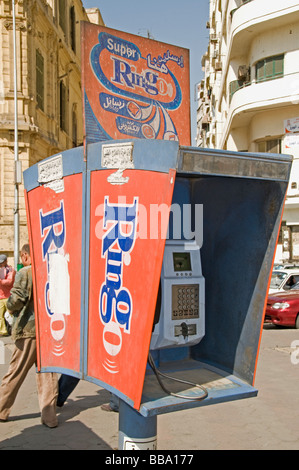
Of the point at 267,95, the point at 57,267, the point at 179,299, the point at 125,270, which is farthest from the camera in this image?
the point at 267,95

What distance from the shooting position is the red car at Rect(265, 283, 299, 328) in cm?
1329

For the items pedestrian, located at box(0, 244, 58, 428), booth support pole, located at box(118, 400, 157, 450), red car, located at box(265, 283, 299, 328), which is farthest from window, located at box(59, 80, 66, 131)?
booth support pole, located at box(118, 400, 157, 450)

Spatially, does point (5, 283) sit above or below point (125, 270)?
below

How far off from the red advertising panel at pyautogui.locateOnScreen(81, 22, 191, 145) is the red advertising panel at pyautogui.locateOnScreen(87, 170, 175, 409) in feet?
1.39

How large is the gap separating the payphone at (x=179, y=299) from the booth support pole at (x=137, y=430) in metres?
0.43

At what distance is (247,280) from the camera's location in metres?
3.90

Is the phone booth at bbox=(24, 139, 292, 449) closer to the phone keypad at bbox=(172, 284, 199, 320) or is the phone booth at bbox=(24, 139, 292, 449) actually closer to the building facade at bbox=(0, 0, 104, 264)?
the phone keypad at bbox=(172, 284, 199, 320)

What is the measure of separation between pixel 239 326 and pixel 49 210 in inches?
63.5

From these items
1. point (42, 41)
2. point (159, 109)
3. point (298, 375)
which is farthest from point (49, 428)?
A: point (42, 41)

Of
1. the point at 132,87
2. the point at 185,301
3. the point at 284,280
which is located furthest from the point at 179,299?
the point at 284,280

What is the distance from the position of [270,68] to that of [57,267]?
21164 millimetres

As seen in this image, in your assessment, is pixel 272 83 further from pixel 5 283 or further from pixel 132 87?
pixel 132 87

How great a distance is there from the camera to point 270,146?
2384 cm

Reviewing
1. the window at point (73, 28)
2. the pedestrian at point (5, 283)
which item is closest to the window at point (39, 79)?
the window at point (73, 28)
